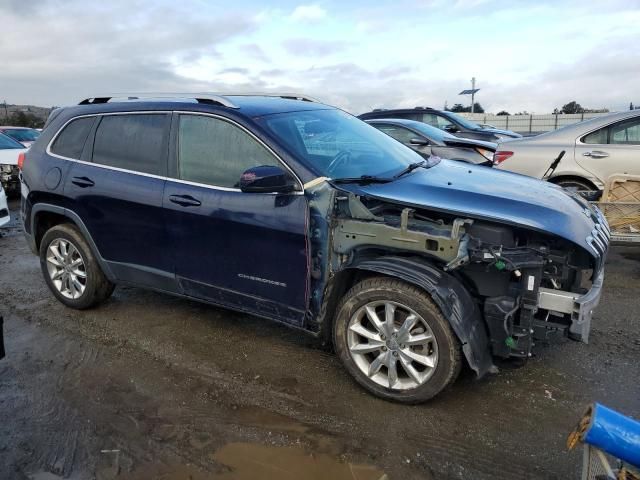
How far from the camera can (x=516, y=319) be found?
314 centimetres

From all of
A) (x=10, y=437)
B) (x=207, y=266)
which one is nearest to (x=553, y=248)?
(x=207, y=266)

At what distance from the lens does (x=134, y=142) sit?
4.21 meters

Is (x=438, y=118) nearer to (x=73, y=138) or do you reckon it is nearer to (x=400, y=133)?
(x=400, y=133)

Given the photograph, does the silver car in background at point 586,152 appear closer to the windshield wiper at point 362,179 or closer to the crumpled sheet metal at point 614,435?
the windshield wiper at point 362,179

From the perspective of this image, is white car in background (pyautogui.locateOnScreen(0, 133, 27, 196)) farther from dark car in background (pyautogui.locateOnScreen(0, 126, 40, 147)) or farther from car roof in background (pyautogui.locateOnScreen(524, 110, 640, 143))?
car roof in background (pyautogui.locateOnScreen(524, 110, 640, 143))

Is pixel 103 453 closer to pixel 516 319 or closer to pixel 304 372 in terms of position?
pixel 304 372

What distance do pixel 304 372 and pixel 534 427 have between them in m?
1.50

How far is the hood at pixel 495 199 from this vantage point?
3080 mm

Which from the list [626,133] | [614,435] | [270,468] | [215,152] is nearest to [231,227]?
[215,152]

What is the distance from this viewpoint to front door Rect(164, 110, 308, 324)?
11.4 feet

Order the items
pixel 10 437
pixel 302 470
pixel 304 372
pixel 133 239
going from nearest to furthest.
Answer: pixel 302 470 < pixel 10 437 < pixel 304 372 < pixel 133 239

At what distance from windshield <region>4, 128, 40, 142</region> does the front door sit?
1317 centimetres

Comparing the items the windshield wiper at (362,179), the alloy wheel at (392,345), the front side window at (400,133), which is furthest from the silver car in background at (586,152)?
the alloy wheel at (392,345)

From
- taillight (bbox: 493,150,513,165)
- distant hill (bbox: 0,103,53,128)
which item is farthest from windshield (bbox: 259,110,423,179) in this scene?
distant hill (bbox: 0,103,53,128)
